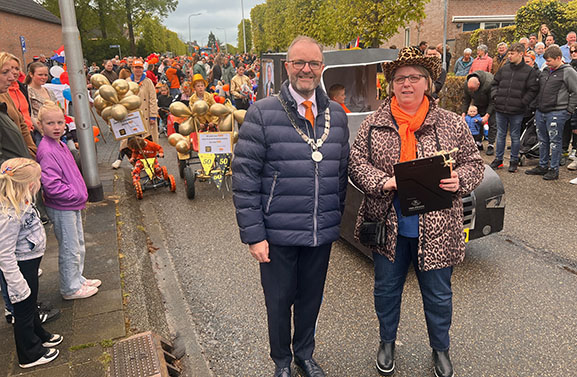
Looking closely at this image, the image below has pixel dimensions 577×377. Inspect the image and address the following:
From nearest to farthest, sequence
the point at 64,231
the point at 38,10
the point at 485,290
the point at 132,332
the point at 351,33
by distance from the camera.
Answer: the point at 132,332 < the point at 64,231 < the point at 485,290 < the point at 351,33 < the point at 38,10

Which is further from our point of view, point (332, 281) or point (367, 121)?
point (332, 281)

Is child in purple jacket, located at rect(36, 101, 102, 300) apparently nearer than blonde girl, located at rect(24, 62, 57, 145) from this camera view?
Yes

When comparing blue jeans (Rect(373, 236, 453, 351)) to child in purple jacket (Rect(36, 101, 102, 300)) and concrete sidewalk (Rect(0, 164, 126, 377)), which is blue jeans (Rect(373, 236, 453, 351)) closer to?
concrete sidewalk (Rect(0, 164, 126, 377))

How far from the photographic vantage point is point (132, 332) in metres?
3.36

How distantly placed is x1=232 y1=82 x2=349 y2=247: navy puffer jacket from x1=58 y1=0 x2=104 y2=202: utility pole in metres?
4.67

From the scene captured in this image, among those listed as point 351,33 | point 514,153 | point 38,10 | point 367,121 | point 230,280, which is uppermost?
point 38,10

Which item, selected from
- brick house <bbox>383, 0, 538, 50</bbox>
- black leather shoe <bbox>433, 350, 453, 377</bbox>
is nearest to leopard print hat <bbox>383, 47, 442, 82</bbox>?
black leather shoe <bbox>433, 350, 453, 377</bbox>

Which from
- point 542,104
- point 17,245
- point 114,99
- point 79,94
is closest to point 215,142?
point 114,99

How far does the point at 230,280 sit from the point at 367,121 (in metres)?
2.35

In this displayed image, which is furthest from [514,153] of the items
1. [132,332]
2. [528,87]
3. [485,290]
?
[132,332]

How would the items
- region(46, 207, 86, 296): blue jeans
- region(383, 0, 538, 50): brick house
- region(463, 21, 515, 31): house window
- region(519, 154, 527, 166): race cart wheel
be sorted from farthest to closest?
region(463, 21, 515, 31): house window, region(383, 0, 538, 50): brick house, region(519, 154, 527, 166): race cart wheel, region(46, 207, 86, 296): blue jeans

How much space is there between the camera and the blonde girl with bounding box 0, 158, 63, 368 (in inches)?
109

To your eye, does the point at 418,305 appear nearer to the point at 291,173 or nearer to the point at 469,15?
the point at 291,173

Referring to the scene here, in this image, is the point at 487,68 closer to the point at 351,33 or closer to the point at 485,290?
the point at 351,33
